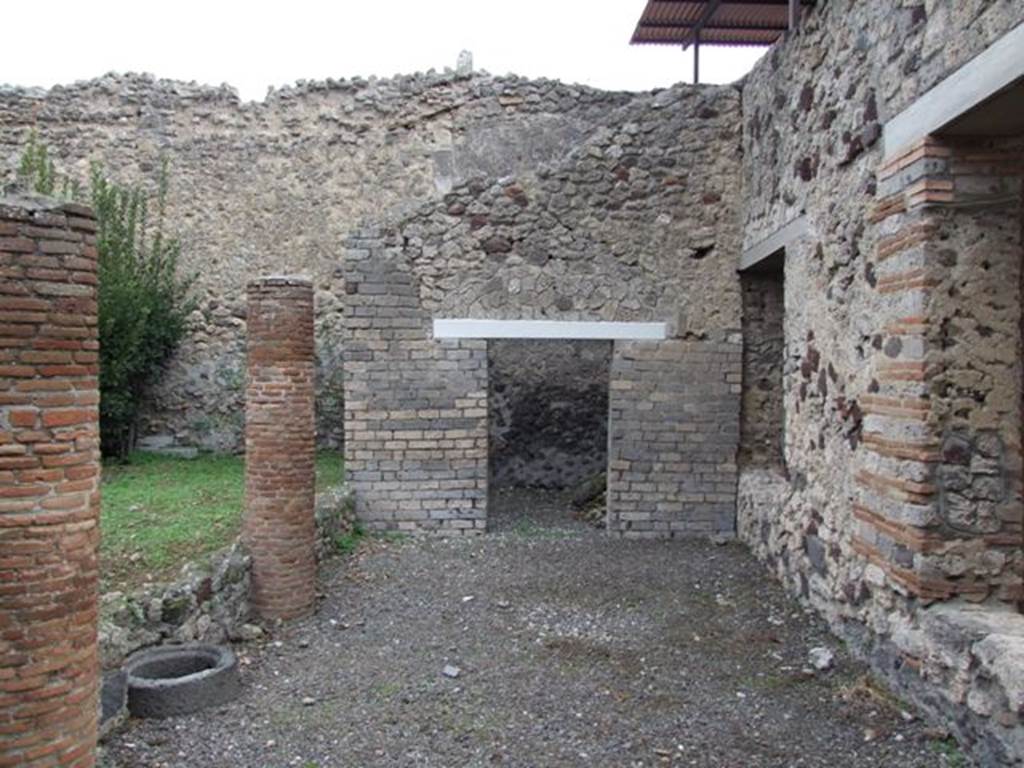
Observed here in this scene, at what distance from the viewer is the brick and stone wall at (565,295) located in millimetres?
8477

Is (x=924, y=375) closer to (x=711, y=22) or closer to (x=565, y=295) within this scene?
(x=565, y=295)

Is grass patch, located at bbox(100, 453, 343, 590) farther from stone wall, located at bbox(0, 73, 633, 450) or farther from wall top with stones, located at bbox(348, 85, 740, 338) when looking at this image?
wall top with stones, located at bbox(348, 85, 740, 338)

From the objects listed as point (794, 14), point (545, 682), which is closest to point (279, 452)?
point (545, 682)

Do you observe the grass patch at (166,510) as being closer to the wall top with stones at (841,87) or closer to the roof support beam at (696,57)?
the wall top with stones at (841,87)

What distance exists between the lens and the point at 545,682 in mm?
5117

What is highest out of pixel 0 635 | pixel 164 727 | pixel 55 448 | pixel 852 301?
pixel 852 301

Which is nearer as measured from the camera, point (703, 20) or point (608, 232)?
point (608, 232)

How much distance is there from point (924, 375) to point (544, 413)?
22.9 feet

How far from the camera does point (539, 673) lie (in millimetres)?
5254

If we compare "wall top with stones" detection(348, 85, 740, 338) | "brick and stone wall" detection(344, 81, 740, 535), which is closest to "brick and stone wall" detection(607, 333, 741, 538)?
"brick and stone wall" detection(344, 81, 740, 535)

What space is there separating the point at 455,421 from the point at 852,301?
4074 mm

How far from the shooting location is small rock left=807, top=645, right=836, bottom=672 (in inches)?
206

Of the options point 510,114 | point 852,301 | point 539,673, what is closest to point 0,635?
point 539,673

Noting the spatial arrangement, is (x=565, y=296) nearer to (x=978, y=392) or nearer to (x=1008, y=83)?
(x=978, y=392)
